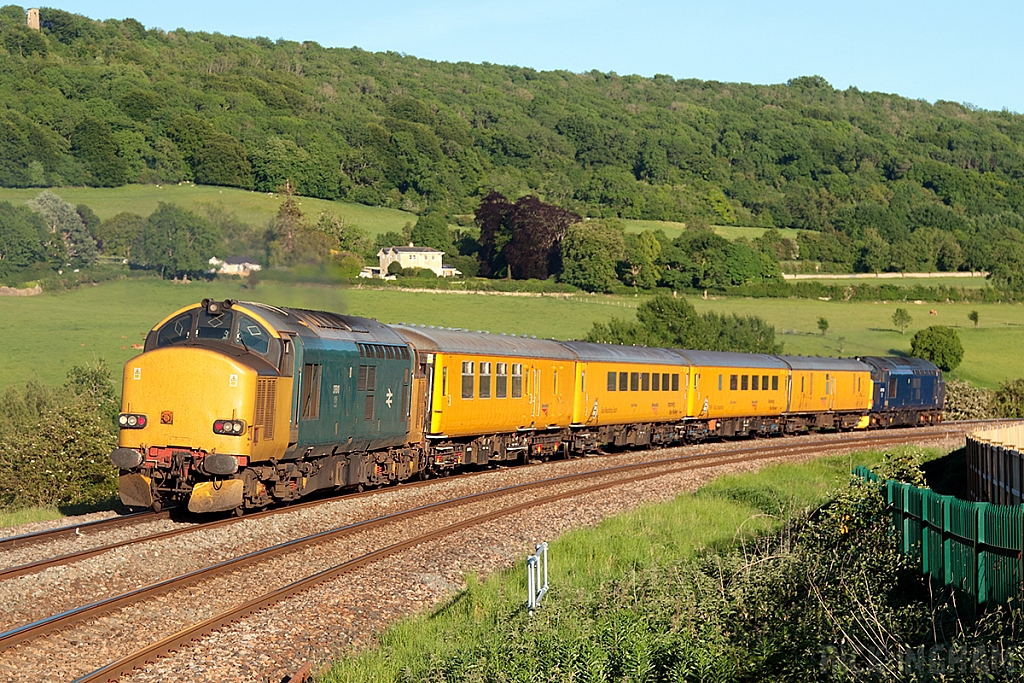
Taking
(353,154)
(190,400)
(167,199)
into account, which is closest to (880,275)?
(353,154)

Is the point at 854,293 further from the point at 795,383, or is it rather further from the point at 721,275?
the point at 795,383

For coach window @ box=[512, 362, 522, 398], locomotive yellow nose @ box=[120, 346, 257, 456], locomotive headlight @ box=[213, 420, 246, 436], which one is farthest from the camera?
coach window @ box=[512, 362, 522, 398]

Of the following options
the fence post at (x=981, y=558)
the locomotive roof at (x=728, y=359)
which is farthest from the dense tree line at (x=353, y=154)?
the fence post at (x=981, y=558)

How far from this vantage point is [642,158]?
192 metres

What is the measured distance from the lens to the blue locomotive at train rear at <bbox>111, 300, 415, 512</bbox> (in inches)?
685

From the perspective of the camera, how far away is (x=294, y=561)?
15.3 meters

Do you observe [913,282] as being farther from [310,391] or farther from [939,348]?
[310,391]

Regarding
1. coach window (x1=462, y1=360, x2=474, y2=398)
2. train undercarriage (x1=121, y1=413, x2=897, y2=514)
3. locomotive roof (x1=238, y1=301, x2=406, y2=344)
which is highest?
locomotive roof (x1=238, y1=301, x2=406, y2=344)

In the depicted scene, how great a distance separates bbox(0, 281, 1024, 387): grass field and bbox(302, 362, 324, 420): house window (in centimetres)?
3343

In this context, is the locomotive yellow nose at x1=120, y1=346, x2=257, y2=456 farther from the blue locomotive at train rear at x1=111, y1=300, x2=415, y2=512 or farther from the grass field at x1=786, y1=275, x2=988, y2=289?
the grass field at x1=786, y1=275, x2=988, y2=289

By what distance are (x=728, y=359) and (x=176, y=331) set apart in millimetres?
28906

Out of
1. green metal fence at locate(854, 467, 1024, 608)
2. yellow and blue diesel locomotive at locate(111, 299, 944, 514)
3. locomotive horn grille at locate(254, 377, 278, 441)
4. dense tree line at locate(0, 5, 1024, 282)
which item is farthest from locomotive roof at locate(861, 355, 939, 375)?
dense tree line at locate(0, 5, 1024, 282)

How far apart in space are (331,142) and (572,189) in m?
45.2

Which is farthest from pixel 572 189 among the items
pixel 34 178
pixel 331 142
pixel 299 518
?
pixel 299 518
